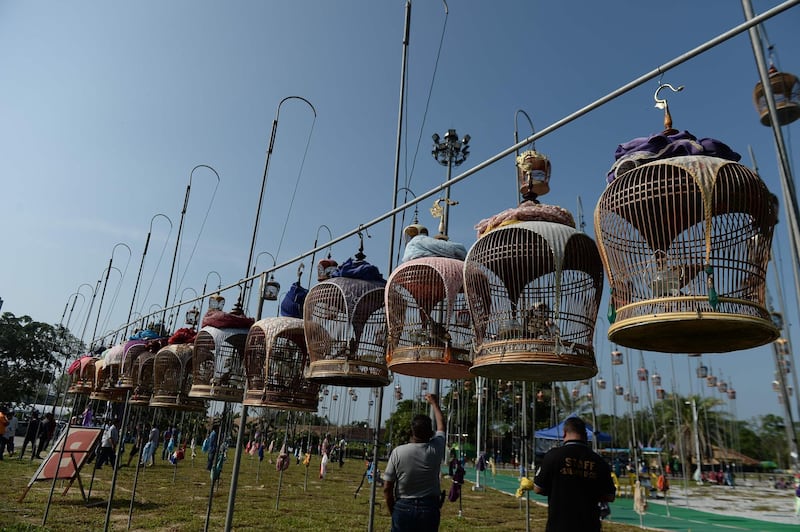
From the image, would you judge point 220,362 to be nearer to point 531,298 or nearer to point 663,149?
point 531,298

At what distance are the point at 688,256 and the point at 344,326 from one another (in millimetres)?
2525

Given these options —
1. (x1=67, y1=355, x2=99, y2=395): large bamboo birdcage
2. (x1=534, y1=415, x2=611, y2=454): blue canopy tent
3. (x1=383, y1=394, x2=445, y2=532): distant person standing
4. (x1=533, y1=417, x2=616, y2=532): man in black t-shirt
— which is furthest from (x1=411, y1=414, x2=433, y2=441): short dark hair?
(x1=67, y1=355, x2=99, y2=395): large bamboo birdcage

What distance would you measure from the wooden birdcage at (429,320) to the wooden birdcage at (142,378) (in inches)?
187

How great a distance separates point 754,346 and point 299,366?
146 inches

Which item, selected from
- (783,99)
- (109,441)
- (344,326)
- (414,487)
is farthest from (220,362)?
(109,441)

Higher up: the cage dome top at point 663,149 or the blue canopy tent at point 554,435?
the cage dome top at point 663,149

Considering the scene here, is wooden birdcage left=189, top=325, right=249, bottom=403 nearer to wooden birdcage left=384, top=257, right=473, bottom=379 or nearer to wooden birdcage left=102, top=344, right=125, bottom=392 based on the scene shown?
wooden birdcage left=384, top=257, right=473, bottom=379

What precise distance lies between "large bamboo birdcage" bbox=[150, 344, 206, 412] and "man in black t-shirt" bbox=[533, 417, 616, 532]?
450 centimetres

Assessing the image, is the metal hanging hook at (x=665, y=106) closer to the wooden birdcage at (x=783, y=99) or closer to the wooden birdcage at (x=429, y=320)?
the wooden birdcage at (x=783, y=99)

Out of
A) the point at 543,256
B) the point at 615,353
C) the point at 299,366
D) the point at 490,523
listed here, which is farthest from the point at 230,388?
the point at 615,353

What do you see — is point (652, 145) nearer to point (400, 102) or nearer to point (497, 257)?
point (497, 257)

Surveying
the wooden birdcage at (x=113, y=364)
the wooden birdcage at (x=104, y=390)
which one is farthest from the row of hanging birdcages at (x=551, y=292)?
the wooden birdcage at (x=104, y=390)

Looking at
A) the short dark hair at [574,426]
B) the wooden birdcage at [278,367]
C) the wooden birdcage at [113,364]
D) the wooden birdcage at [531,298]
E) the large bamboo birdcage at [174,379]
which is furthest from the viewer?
the wooden birdcage at [113,364]

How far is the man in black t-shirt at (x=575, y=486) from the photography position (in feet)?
10.4
